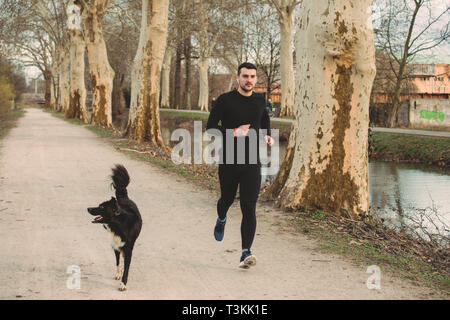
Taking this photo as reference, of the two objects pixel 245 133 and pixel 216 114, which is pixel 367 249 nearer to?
pixel 245 133

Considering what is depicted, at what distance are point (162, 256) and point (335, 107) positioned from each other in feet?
12.6

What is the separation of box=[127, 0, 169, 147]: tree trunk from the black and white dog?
15.1 meters

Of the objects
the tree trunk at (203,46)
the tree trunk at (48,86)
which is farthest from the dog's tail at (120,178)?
the tree trunk at (48,86)

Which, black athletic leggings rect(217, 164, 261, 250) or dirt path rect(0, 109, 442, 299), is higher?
black athletic leggings rect(217, 164, 261, 250)

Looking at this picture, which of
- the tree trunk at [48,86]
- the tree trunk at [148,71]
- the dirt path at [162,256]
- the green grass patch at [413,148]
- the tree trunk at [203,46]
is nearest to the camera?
the dirt path at [162,256]

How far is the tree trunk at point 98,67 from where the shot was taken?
29.1 m

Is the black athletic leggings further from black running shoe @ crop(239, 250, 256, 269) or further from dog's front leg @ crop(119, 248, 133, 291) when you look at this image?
dog's front leg @ crop(119, 248, 133, 291)

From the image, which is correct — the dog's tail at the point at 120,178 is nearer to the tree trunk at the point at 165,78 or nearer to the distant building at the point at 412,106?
the distant building at the point at 412,106

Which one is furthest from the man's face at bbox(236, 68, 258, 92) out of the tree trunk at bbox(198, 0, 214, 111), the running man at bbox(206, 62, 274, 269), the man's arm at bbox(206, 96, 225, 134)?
the tree trunk at bbox(198, 0, 214, 111)

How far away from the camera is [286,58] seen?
34.1 metres

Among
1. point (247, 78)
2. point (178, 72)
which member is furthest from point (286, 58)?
point (247, 78)

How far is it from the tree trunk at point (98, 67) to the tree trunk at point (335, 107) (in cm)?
2230

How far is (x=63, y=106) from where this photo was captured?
178 feet

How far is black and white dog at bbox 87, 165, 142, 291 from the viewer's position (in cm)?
444
